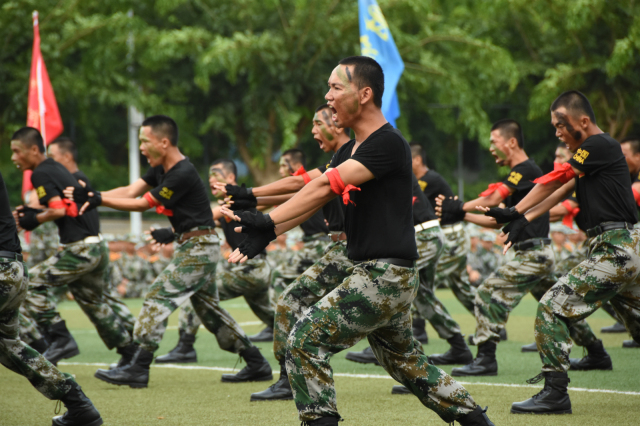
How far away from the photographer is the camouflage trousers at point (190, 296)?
268 inches

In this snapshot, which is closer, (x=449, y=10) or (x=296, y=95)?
(x=296, y=95)

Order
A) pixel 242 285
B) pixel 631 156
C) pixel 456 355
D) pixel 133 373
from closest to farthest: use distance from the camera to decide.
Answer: pixel 133 373 < pixel 456 355 < pixel 631 156 < pixel 242 285

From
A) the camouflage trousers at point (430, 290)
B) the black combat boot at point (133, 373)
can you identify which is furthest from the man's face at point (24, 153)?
the camouflage trousers at point (430, 290)

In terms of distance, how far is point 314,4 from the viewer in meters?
19.7

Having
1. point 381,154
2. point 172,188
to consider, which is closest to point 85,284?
point 172,188

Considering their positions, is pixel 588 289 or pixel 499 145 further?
pixel 499 145

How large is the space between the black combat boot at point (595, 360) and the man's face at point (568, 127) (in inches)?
93.7

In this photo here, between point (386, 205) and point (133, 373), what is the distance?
3.68 meters

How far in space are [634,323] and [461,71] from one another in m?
16.9

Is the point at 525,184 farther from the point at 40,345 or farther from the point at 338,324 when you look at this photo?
the point at 40,345

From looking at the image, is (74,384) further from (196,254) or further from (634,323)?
(634,323)

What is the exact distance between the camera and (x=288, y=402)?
20.5ft

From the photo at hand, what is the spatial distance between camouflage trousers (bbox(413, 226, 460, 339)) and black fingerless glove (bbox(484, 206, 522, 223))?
208 centimetres

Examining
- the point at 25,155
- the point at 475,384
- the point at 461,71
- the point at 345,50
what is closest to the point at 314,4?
the point at 345,50
